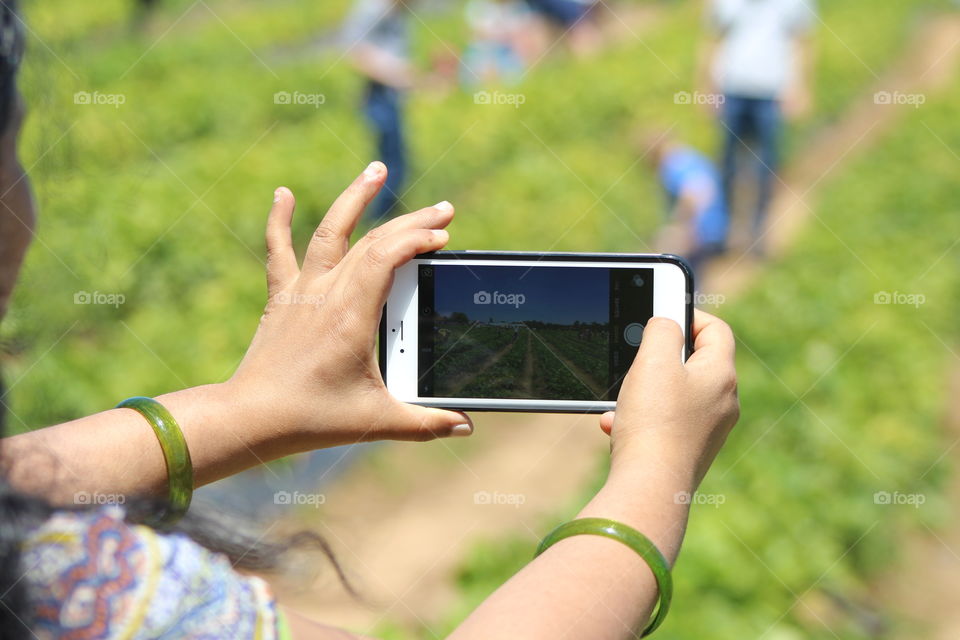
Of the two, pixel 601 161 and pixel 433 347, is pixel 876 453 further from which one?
pixel 601 161

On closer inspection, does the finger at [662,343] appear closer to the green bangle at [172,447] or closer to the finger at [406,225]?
the finger at [406,225]

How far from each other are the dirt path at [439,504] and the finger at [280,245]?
1829mm

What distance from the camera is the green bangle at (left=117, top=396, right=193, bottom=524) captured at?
1.10m

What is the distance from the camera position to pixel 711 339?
1169 millimetres

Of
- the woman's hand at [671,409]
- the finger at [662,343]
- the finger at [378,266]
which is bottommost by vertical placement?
the woman's hand at [671,409]

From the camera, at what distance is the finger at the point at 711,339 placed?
1128mm

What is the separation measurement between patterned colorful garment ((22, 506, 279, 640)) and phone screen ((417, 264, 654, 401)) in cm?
52

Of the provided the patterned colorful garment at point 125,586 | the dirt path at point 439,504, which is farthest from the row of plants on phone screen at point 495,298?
the dirt path at point 439,504

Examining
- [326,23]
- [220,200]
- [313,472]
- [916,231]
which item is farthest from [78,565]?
[326,23]

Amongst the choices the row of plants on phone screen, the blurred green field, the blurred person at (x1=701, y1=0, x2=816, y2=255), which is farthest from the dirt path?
the blurred person at (x1=701, y1=0, x2=816, y2=255)

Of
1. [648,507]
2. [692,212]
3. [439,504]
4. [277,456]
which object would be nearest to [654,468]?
[648,507]

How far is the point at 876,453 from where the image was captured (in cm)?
412

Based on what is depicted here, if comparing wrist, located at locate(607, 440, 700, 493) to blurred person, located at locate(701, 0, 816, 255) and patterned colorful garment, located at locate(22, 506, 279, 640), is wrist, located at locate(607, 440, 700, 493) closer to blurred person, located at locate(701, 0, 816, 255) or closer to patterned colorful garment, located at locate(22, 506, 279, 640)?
patterned colorful garment, located at locate(22, 506, 279, 640)

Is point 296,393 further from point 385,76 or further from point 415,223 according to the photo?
point 385,76
